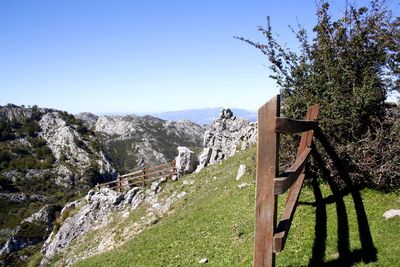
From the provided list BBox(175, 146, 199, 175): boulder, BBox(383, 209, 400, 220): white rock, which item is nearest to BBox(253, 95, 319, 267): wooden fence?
BBox(383, 209, 400, 220): white rock

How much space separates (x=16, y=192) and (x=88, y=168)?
20254 millimetres

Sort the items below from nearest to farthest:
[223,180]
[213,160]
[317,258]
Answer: [317,258] < [223,180] < [213,160]

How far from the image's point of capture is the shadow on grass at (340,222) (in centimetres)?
759

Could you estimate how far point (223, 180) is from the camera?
22.4 metres

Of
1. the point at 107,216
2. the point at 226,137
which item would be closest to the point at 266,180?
the point at 107,216

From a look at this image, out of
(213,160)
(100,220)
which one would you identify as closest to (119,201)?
(100,220)

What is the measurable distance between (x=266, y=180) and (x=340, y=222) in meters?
5.77

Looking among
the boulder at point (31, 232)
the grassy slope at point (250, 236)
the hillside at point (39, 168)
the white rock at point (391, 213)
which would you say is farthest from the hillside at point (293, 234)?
the hillside at point (39, 168)

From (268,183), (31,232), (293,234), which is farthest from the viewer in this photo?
Result: (31,232)

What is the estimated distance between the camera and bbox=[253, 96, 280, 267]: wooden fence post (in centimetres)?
426

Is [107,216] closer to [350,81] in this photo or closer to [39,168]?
[350,81]

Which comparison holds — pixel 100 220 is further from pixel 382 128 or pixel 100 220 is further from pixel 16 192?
pixel 16 192

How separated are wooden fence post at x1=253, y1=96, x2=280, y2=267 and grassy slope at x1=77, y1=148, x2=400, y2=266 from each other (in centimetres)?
388

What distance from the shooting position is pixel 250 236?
10516mm
